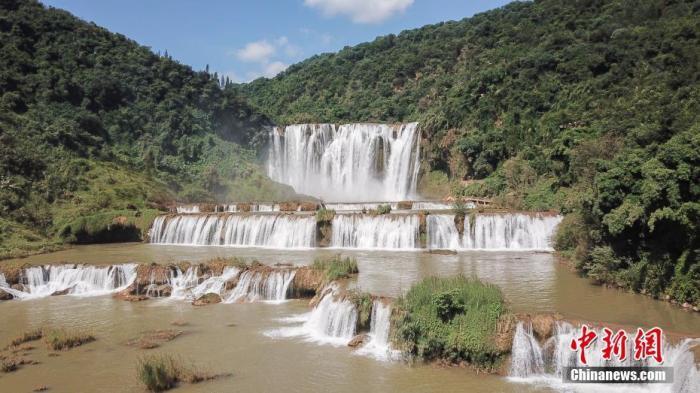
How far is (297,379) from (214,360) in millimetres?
2438

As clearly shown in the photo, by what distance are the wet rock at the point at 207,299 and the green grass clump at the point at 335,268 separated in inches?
136

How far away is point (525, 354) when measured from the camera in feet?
35.9

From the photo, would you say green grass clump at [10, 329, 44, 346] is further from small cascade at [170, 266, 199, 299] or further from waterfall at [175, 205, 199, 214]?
waterfall at [175, 205, 199, 214]

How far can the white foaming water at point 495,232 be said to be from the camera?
81.3ft

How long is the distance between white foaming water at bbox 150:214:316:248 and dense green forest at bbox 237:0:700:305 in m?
13.1

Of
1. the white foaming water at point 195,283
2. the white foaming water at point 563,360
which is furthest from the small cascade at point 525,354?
the white foaming water at point 195,283

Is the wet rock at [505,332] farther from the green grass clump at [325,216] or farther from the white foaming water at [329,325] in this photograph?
the green grass clump at [325,216]

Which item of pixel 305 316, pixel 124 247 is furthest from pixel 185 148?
pixel 305 316

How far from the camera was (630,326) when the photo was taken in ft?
37.2

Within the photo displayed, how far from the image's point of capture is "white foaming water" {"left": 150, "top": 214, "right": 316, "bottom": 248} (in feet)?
91.6

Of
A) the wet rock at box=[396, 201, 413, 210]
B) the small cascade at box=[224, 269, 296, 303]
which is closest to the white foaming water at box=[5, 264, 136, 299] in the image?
the small cascade at box=[224, 269, 296, 303]

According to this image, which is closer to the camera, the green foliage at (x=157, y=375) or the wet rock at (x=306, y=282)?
the green foliage at (x=157, y=375)

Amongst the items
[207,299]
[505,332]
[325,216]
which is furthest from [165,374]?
[325,216]

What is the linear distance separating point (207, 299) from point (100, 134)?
133 ft
